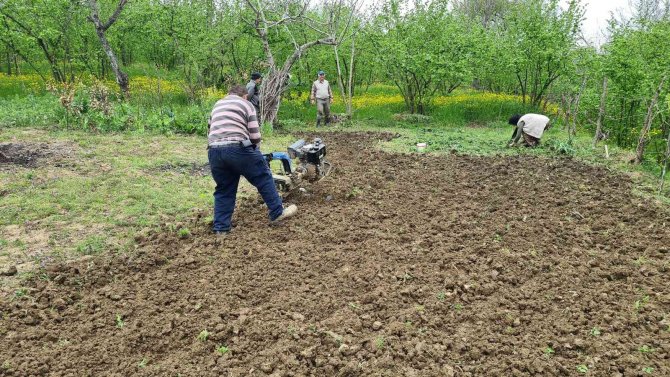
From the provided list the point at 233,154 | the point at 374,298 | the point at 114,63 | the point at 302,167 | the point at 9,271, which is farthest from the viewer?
the point at 114,63

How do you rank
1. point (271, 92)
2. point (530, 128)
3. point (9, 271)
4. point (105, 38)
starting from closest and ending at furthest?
1. point (9, 271)
2. point (530, 128)
3. point (271, 92)
4. point (105, 38)

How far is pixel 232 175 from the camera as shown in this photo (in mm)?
5395

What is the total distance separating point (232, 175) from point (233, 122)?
0.62 m

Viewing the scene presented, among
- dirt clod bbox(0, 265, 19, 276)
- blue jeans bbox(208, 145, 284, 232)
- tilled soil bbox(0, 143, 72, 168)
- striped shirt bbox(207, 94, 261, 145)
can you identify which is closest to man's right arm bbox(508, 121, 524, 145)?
blue jeans bbox(208, 145, 284, 232)

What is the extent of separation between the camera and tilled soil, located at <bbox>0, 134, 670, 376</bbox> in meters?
3.25

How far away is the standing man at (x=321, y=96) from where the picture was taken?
43.8 feet

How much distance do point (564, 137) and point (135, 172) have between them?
1005 centimetres

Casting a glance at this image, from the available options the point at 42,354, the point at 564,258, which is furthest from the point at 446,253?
the point at 42,354

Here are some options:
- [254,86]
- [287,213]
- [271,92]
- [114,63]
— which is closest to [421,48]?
[271,92]

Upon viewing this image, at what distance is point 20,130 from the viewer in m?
10.2

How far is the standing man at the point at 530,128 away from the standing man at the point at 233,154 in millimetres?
6779

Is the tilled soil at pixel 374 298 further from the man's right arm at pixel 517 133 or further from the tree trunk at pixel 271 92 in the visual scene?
the tree trunk at pixel 271 92

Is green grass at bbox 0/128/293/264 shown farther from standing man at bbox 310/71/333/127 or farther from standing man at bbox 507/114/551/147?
standing man at bbox 507/114/551/147

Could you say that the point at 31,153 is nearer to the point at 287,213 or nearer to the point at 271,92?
the point at 287,213
